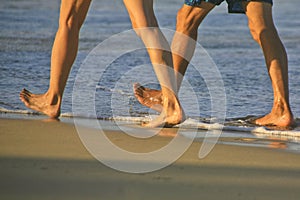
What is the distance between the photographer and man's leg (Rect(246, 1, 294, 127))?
5.76 m

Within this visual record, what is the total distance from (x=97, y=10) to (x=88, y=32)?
2.60 meters

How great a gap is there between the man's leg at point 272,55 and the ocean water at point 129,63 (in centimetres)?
29

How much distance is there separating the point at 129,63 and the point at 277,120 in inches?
102

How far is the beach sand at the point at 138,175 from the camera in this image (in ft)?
11.9

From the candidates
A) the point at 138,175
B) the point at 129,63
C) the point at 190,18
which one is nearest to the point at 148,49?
the point at 190,18

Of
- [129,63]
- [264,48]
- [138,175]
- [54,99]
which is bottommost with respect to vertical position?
[129,63]

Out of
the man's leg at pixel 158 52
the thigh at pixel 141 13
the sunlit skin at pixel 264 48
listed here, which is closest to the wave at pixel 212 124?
the sunlit skin at pixel 264 48

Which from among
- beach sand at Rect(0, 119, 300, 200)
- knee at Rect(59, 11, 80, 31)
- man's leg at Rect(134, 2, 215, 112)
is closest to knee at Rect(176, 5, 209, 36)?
man's leg at Rect(134, 2, 215, 112)

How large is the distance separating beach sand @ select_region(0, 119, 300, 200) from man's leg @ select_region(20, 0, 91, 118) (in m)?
0.77

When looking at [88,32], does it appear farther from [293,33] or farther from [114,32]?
[293,33]

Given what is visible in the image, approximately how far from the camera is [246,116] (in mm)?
6074

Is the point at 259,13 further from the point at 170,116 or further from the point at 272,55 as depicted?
the point at 170,116

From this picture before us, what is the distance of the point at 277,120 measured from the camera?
583cm

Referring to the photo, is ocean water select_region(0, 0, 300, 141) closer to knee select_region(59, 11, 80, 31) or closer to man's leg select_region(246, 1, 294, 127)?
man's leg select_region(246, 1, 294, 127)
